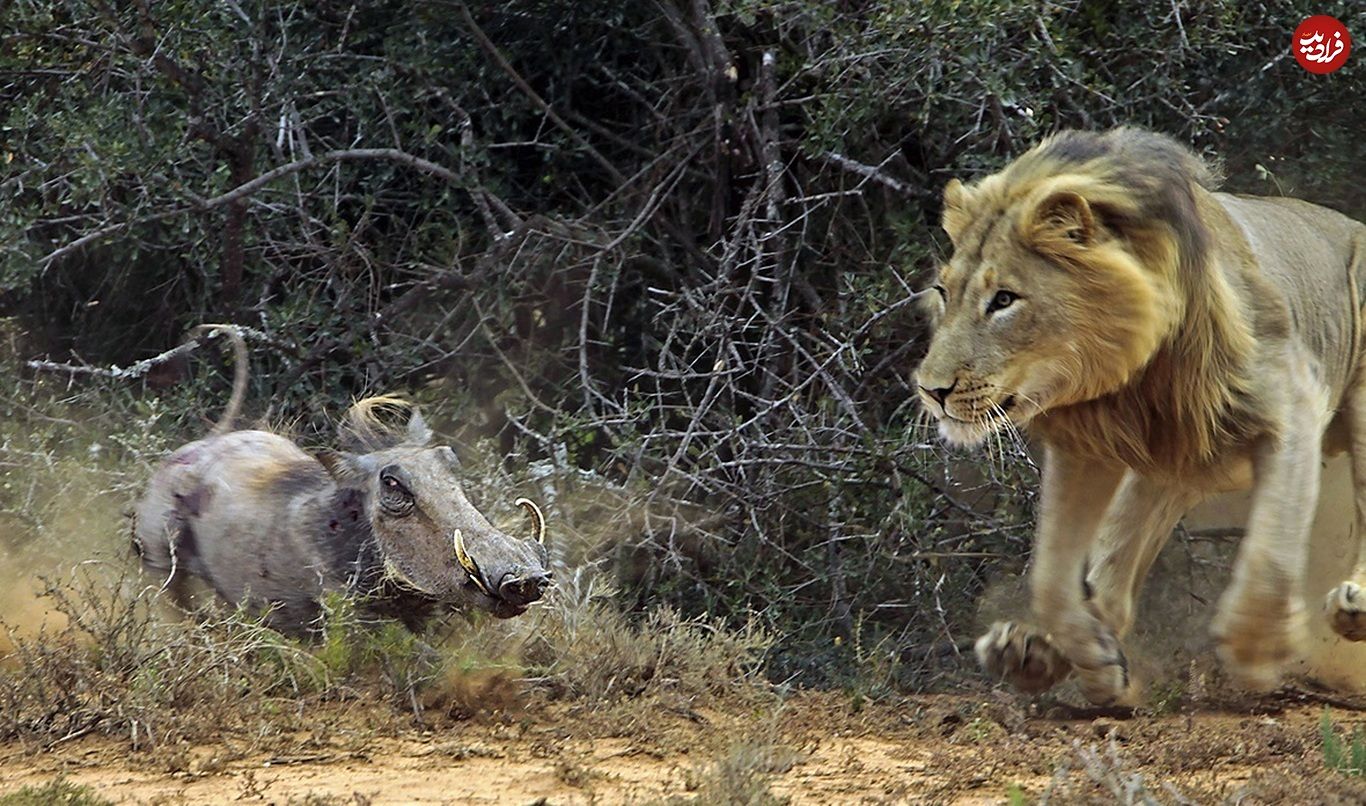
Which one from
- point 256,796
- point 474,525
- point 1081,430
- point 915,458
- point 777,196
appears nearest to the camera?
point 256,796

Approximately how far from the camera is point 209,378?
789 centimetres

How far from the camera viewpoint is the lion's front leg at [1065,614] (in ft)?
16.6

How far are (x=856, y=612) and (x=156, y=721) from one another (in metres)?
3.15

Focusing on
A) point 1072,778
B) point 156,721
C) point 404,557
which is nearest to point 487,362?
point 404,557

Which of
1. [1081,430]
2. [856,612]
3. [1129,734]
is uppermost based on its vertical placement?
[1081,430]

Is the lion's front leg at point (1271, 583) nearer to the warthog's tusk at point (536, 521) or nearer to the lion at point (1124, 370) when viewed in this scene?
the lion at point (1124, 370)

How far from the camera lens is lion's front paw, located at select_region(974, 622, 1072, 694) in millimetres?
5176

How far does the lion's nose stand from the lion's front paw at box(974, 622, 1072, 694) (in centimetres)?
94

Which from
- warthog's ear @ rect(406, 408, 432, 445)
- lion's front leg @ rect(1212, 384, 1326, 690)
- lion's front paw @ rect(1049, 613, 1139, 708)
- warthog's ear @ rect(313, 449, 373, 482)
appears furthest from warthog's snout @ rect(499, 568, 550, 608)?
lion's front leg @ rect(1212, 384, 1326, 690)

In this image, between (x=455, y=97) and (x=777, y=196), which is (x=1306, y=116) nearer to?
(x=777, y=196)

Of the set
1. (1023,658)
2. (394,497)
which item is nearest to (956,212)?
(1023,658)

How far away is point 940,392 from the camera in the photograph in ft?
15.4

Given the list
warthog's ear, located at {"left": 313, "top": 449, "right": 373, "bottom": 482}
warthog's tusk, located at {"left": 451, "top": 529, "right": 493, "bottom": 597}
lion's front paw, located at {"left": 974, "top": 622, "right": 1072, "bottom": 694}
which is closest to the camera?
lion's front paw, located at {"left": 974, "top": 622, "right": 1072, "bottom": 694}

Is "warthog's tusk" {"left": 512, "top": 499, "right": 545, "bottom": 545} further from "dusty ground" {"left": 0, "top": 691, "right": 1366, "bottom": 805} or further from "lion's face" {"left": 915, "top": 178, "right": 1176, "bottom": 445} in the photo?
"lion's face" {"left": 915, "top": 178, "right": 1176, "bottom": 445}
